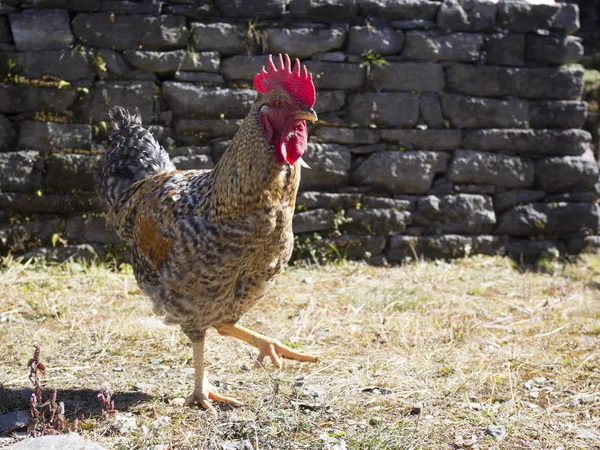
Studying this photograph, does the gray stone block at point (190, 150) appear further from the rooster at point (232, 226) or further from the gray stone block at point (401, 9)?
the rooster at point (232, 226)

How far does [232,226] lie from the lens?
2.95 meters

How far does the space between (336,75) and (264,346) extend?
330 cm

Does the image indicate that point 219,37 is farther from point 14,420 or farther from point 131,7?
point 14,420

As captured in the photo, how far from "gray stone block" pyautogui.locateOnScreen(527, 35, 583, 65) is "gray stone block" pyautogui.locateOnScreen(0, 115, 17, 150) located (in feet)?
17.0

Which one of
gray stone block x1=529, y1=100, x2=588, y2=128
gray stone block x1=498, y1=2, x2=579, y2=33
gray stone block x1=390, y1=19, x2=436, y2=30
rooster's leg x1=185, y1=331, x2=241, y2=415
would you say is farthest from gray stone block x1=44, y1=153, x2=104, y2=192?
gray stone block x1=529, y1=100, x2=588, y2=128

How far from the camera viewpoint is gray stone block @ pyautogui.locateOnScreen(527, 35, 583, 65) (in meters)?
6.20

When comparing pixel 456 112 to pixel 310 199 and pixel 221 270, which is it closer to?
pixel 310 199

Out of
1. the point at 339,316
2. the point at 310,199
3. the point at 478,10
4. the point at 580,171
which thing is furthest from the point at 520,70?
the point at 339,316

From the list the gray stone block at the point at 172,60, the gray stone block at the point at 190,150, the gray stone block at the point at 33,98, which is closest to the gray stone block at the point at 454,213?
the gray stone block at the point at 190,150

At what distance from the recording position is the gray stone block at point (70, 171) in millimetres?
5461

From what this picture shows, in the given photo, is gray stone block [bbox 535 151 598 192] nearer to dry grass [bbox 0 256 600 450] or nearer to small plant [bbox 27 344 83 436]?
dry grass [bbox 0 256 600 450]

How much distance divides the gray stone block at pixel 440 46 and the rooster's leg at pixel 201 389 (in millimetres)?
3947

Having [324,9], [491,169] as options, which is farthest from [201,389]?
[491,169]

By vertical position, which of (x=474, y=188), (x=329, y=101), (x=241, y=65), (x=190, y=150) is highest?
(x=241, y=65)
